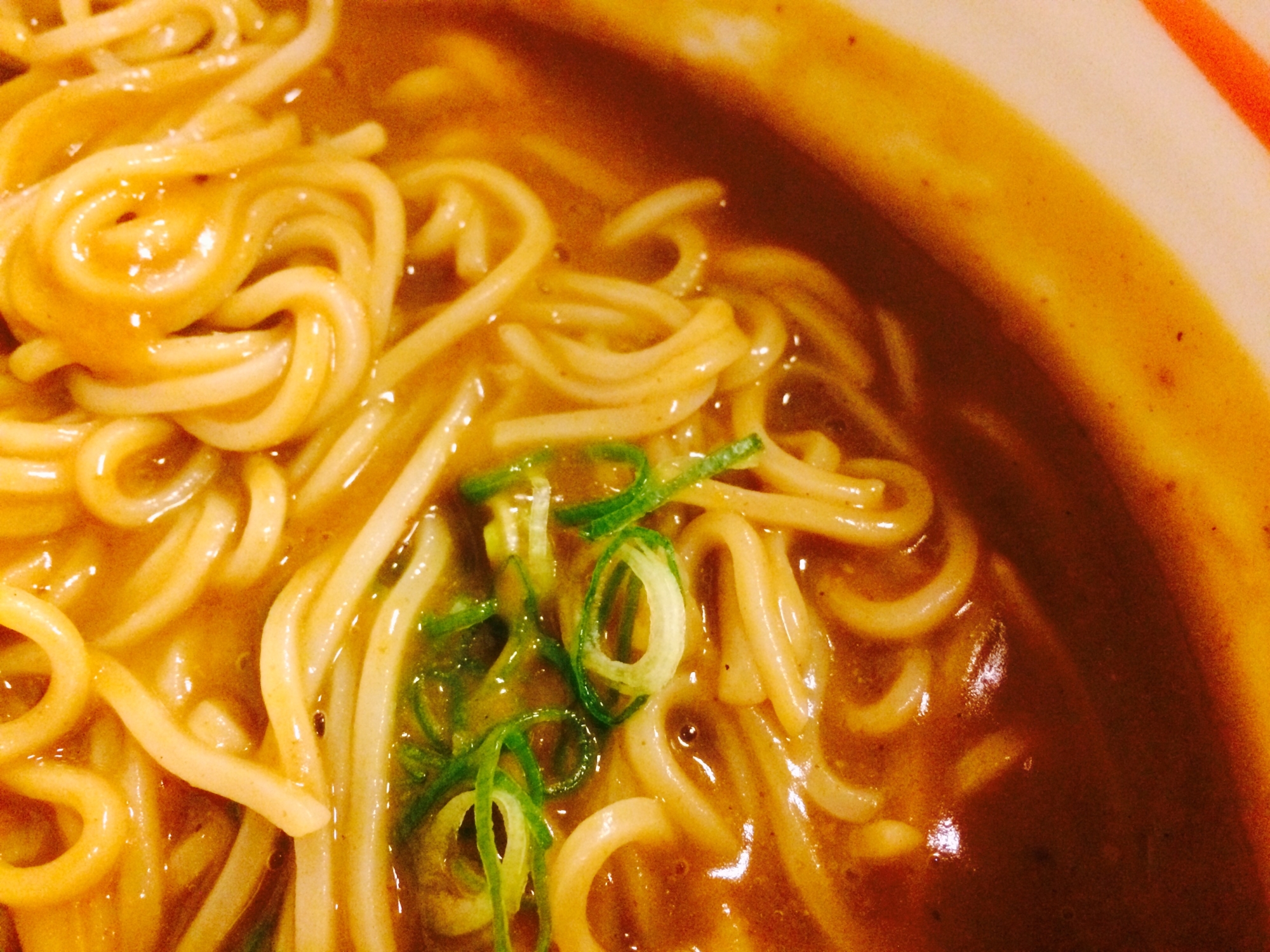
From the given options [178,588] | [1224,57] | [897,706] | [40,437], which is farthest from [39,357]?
[1224,57]

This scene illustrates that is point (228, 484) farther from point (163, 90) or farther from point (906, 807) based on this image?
point (906, 807)

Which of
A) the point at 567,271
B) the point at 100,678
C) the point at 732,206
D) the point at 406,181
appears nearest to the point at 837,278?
the point at 732,206

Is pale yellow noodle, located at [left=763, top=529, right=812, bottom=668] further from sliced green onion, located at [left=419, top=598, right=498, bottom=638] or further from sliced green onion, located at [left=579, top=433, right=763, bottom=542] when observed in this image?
sliced green onion, located at [left=419, top=598, right=498, bottom=638]

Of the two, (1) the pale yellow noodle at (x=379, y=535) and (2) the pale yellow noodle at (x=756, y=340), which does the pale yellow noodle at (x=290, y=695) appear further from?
(2) the pale yellow noodle at (x=756, y=340)

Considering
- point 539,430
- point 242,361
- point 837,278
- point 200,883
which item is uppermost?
point 837,278

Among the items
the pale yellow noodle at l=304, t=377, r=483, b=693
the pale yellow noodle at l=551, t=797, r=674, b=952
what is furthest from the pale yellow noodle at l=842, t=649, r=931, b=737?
the pale yellow noodle at l=304, t=377, r=483, b=693
